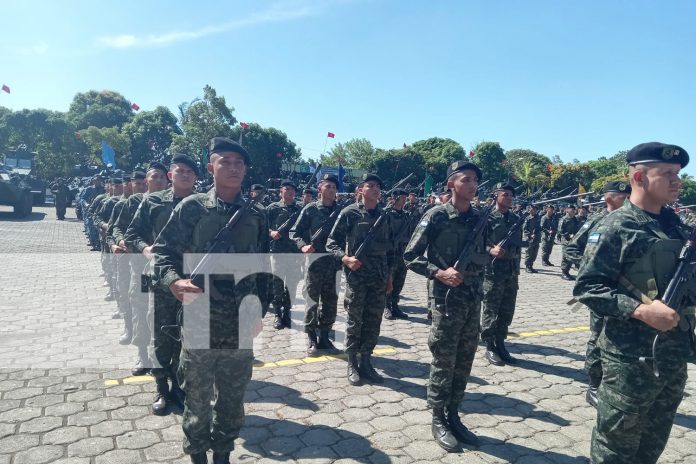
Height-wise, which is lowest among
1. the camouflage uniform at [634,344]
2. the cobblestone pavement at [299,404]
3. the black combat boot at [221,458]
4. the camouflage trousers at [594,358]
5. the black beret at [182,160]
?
the cobblestone pavement at [299,404]

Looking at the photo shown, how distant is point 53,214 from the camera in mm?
24891

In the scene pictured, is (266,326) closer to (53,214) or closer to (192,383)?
(192,383)

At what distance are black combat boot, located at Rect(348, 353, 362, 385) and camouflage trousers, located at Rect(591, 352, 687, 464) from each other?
2684 mm

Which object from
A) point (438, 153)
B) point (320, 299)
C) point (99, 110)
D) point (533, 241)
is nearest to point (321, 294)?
point (320, 299)

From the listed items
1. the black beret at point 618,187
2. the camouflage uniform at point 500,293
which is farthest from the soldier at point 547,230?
the camouflage uniform at point 500,293

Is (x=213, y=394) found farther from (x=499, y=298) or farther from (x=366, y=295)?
(x=499, y=298)

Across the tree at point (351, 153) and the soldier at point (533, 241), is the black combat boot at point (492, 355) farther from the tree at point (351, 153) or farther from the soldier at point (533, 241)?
the tree at point (351, 153)

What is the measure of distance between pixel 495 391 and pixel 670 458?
1.66 meters

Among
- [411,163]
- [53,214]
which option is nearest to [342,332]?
[53,214]

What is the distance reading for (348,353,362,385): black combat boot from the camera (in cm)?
505

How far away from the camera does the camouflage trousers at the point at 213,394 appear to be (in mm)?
3172

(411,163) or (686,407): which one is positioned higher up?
(411,163)

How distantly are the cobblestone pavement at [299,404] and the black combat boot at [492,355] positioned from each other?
0.34 feet

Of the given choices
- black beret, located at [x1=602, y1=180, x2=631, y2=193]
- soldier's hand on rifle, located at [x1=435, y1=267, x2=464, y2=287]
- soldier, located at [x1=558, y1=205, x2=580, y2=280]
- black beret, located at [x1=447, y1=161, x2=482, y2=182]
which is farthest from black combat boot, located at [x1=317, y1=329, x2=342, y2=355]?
soldier, located at [x1=558, y1=205, x2=580, y2=280]
